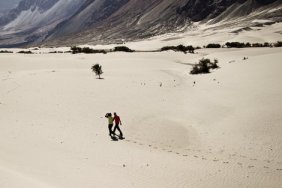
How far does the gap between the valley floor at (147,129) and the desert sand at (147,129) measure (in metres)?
0.04

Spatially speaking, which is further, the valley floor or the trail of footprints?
the trail of footprints

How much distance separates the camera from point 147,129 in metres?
18.2

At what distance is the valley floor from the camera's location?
41.5 ft

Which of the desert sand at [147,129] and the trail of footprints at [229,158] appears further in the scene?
the trail of footprints at [229,158]

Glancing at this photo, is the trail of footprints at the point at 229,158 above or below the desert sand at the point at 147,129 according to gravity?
below

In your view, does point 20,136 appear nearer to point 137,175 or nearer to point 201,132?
point 137,175

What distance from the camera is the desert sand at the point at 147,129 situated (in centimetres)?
1265

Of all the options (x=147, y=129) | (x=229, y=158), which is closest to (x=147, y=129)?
(x=147, y=129)

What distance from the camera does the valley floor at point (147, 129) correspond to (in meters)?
12.6

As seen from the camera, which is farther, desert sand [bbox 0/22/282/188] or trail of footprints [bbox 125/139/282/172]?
trail of footprints [bbox 125/139/282/172]

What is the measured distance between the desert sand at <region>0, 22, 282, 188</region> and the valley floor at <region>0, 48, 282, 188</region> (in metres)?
0.04

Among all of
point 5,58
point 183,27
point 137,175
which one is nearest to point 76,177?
point 137,175

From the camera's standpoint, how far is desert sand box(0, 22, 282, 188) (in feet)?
41.5

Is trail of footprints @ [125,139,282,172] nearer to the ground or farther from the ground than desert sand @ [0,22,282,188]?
nearer to the ground
